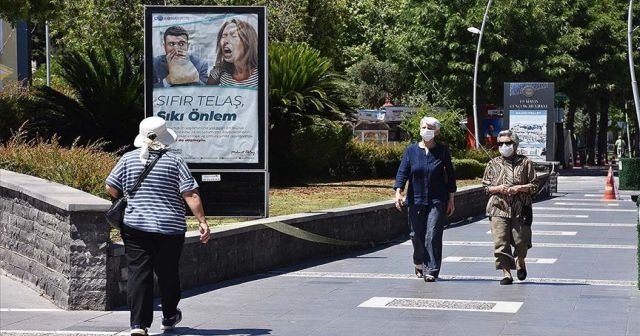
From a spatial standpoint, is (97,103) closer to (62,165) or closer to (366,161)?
(62,165)

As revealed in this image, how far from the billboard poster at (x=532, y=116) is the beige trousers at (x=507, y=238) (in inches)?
918

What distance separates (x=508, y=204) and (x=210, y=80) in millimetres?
5030

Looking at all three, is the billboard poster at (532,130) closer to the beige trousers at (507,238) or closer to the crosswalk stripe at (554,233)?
the crosswalk stripe at (554,233)

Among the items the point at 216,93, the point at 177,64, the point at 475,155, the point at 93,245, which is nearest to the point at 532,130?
the point at 475,155

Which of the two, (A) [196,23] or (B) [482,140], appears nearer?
(A) [196,23]

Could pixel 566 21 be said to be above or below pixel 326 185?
above

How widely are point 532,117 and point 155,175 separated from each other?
28341 mm

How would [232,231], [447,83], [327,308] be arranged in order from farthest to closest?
[447,83]
[232,231]
[327,308]

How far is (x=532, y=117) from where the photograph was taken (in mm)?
36312

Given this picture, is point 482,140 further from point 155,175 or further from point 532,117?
point 155,175

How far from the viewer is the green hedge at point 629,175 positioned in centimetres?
3950

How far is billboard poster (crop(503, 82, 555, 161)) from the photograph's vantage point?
118 ft

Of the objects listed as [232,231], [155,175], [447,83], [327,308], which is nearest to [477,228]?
[232,231]

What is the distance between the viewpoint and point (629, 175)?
39.6m
